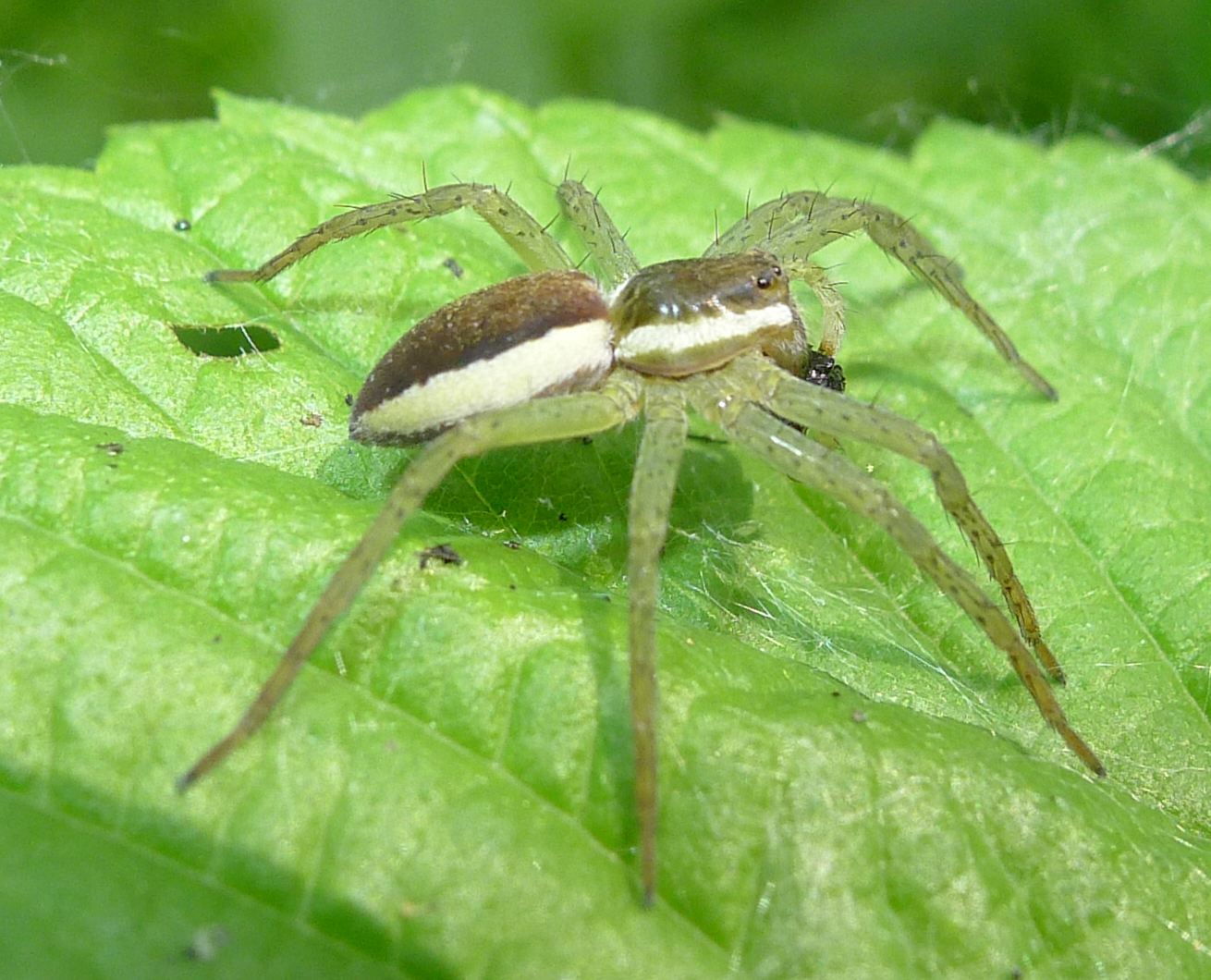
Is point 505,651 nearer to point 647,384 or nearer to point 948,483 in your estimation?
point 647,384

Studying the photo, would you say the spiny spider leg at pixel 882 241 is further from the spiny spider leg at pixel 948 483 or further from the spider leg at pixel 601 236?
the spiny spider leg at pixel 948 483

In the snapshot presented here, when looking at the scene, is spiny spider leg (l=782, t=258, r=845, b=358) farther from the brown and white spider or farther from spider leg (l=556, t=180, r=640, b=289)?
spider leg (l=556, t=180, r=640, b=289)

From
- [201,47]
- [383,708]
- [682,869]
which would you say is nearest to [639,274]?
[383,708]

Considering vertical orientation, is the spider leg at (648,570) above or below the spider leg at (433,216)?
below

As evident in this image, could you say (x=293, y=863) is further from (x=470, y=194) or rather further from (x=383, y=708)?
(x=470, y=194)

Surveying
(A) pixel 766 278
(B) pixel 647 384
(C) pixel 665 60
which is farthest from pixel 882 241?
(C) pixel 665 60

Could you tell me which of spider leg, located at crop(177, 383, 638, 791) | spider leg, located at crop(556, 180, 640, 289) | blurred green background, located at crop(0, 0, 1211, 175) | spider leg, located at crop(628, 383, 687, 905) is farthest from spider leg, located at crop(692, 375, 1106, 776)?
blurred green background, located at crop(0, 0, 1211, 175)

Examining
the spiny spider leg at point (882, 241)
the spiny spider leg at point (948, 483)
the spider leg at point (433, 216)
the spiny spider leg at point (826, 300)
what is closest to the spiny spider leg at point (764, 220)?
the spiny spider leg at point (882, 241)
